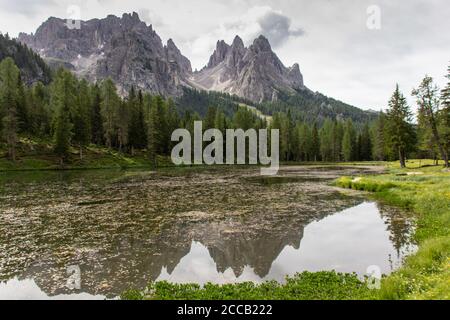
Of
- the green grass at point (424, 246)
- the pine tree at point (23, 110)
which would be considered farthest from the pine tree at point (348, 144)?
the pine tree at point (23, 110)

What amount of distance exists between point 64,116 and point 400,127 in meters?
82.3

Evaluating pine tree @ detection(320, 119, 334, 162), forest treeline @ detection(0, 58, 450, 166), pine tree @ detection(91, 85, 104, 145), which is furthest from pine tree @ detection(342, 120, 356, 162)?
pine tree @ detection(91, 85, 104, 145)

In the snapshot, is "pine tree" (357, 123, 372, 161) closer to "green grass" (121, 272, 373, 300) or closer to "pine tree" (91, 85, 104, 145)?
"pine tree" (91, 85, 104, 145)

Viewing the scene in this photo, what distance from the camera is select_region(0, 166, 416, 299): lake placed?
14406 mm

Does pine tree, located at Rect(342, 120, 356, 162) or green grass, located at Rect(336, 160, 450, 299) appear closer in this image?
green grass, located at Rect(336, 160, 450, 299)

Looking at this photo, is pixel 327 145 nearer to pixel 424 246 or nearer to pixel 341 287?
pixel 424 246

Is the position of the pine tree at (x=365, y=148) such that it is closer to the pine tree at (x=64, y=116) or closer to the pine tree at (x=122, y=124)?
the pine tree at (x=122, y=124)

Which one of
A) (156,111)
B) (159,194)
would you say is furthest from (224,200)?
(156,111)

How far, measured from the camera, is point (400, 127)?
263 ft

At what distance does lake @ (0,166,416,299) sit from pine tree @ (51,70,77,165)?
46.1m

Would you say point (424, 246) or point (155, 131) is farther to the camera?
point (155, 131)

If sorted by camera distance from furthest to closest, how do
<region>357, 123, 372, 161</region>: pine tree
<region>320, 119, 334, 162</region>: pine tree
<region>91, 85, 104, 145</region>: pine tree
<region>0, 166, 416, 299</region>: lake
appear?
<region>357, 123, 372, 161</region>: pine tree, <region>320, 119, 334, 162</region>: pine tree, <region>91, 85, 104, 145</region>: pine tree, <region>0, 166, 416, 299</region>: lake

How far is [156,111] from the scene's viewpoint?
4114 inches

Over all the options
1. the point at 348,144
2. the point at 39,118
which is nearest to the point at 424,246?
the point at 39,118
